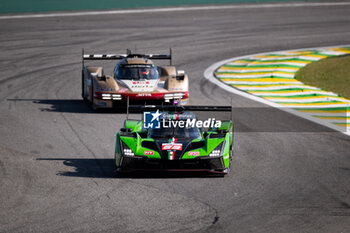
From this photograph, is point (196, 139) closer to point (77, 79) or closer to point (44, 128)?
point (44, 128)

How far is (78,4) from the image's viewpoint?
4328 centimetres

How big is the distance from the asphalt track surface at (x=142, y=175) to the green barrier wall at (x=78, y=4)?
13.2 meters

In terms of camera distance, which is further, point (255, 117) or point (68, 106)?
point (68, 106)

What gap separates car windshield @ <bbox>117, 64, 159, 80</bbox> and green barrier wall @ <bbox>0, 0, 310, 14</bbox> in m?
23.3

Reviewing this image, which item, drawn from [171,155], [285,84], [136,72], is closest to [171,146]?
[171,155]

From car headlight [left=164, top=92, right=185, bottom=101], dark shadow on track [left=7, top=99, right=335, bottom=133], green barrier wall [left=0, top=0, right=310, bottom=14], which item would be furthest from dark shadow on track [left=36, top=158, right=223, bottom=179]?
green barrier wall [left=0, top=0, right=310, bottom=14]

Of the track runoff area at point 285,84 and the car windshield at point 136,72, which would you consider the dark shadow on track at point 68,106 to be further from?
the track runoff area at point 285,84

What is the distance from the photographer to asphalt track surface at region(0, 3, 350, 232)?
10.0m

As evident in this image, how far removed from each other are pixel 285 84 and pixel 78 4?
22621mm

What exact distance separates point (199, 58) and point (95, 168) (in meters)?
17.1

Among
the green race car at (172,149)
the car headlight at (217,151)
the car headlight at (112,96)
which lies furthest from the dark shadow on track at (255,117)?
the car headlight at (217,151)

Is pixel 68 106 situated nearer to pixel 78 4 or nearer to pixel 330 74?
pixel 330 74

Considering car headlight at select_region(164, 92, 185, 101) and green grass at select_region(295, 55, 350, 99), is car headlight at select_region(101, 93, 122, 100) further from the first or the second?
green grass at select_region(295, 55, 350, 99)

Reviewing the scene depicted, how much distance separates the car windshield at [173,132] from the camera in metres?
13.2
